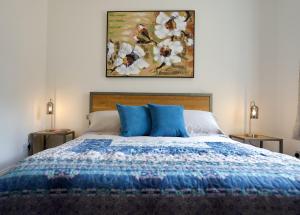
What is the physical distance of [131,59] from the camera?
3.12 m

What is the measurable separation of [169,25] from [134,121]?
1.46 metres

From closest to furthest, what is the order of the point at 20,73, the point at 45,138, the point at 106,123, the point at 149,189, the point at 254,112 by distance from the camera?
the point at 149,189
the point at 20,73
the point at 106,123
the point at 254,112
the point at 45,138

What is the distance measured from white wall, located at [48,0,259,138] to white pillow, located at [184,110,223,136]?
45 centimetres

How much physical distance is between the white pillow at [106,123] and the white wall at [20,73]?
31.1 inches

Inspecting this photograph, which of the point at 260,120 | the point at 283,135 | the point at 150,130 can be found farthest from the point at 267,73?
the point at 150,130

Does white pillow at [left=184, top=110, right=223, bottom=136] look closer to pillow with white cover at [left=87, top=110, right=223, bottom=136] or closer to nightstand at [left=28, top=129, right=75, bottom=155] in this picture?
pillow with white cover at [left=87, top=110, right=223, bottom=136]

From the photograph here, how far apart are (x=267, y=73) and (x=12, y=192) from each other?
3.17m

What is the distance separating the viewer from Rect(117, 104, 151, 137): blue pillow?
2479 millimetres

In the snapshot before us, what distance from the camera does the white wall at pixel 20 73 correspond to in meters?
2.36

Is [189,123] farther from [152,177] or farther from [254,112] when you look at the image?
[152,177]

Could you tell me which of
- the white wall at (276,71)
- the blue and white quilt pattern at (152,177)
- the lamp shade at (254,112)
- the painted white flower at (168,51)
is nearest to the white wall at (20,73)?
the blue and white quilt pattern at (152,177)

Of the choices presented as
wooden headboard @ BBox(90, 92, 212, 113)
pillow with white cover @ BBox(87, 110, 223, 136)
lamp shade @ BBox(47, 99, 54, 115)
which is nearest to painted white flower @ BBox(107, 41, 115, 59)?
wooden headboard @ BBox(90, 92, 212, 113)

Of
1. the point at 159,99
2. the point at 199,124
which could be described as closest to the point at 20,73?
the point at 159,99

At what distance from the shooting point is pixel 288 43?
2.94 m
